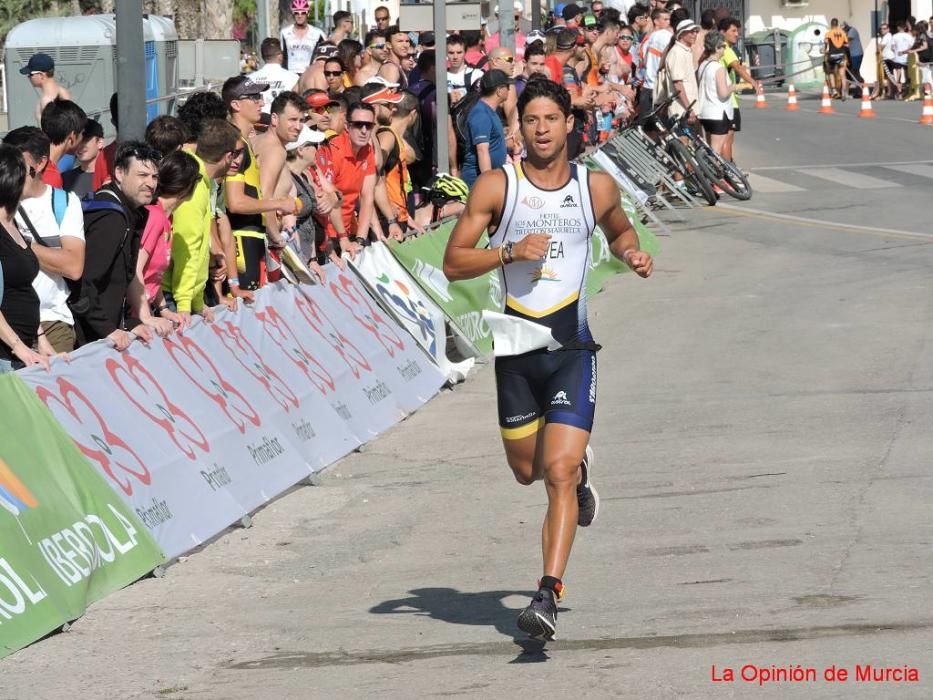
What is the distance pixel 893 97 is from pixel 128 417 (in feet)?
122

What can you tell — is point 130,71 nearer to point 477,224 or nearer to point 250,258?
point 250,258

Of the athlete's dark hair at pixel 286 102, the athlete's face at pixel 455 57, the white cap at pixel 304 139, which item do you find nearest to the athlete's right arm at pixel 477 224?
the athlete's dark hair at pixel 286 102

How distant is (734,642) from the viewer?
20.3 ft

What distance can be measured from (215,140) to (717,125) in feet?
43.6

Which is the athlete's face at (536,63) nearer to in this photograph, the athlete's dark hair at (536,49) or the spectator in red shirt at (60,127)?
the athlete's dark hair at (536,49)

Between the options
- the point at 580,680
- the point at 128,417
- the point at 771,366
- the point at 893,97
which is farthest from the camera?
the point at 893,97

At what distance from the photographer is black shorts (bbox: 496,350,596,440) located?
261 inches

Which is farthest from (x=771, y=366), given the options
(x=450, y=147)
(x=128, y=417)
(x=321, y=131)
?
(x=128, y=417)

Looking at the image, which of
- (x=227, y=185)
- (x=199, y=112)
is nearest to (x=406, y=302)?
(x=227, y=185)

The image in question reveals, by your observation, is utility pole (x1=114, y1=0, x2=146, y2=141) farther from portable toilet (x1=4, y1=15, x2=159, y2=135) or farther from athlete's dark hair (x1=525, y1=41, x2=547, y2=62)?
portable toilet (x1=4, y1=15, x2=159, y2=135)

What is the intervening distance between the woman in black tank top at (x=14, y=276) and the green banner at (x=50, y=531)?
11.8 inches

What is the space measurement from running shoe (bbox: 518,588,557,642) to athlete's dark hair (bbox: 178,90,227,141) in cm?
483

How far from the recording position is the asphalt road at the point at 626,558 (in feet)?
20.0

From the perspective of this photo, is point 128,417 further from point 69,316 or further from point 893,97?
point 893,97
